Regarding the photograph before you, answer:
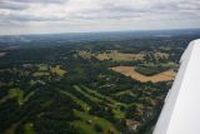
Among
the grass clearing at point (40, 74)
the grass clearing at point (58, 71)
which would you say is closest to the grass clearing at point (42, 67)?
the grass clearing at point (58, 71)

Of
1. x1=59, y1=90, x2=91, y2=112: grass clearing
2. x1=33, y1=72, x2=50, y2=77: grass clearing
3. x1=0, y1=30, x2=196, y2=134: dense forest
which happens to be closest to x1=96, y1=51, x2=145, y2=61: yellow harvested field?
x1=0, y1=30, x2=196, y2=134: dense forest

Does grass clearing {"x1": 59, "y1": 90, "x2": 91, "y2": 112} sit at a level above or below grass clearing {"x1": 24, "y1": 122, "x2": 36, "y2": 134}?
above

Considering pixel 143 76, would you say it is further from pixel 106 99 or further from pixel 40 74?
pixel 40 74

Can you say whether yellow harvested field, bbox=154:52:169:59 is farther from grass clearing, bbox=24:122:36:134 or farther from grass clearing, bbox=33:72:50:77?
grass clearing, bbox=24:122:36:134

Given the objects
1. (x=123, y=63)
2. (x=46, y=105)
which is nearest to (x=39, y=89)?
(x=46, y=105)

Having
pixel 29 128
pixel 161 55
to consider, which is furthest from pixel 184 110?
pixel 161 55

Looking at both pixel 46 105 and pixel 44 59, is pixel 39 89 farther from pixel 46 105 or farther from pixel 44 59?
pixel 44 59

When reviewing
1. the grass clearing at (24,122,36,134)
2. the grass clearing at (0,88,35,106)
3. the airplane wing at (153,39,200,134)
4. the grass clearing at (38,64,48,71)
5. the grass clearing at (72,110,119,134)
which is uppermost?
the airplane wing at (153,39,200,134)

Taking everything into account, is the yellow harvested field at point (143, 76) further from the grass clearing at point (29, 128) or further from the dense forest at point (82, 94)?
the grass clearing at point (29, 128)
